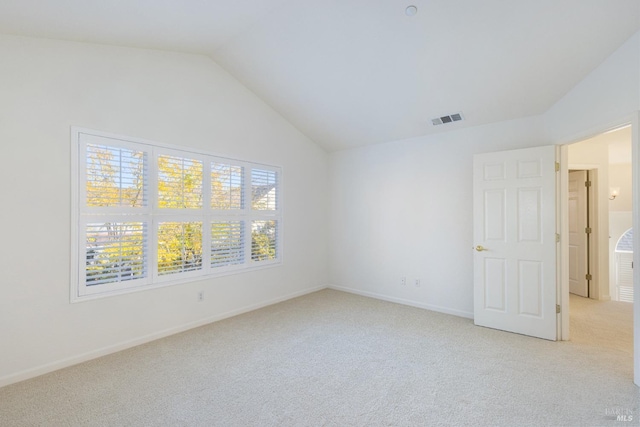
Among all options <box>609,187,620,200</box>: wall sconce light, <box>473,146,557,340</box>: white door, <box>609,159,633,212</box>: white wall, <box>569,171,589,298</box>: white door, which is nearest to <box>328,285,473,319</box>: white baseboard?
<box>473,146,557,340</box>: white door

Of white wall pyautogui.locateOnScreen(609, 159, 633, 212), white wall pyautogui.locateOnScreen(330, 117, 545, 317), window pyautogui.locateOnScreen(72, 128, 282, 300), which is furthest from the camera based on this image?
white wall pyautogui.locateOnScreen(609, 159, 633, 212)

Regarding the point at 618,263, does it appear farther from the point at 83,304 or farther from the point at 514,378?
the point at 83,304

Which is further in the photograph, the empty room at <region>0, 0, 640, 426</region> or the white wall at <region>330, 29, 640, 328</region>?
the white wall at <region>330, 29, 640, 328</region>

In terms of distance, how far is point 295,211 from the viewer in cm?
511

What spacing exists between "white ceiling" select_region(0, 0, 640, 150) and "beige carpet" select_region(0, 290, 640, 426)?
8.85 ft

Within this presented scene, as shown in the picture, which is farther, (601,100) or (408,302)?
(408,302)

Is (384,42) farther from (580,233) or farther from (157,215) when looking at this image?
(580,233)

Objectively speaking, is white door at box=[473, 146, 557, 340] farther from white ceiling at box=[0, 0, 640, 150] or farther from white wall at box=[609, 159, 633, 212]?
white wall at box=[609, 159, 633, 212]

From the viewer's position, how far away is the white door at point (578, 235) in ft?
16.8

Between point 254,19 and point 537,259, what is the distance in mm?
3926

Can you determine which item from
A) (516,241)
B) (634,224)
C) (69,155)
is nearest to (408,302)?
(516,241)

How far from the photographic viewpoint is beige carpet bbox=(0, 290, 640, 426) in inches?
81.7

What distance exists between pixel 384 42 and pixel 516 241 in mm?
2620

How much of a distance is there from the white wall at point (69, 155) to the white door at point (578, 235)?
538 centimetres
